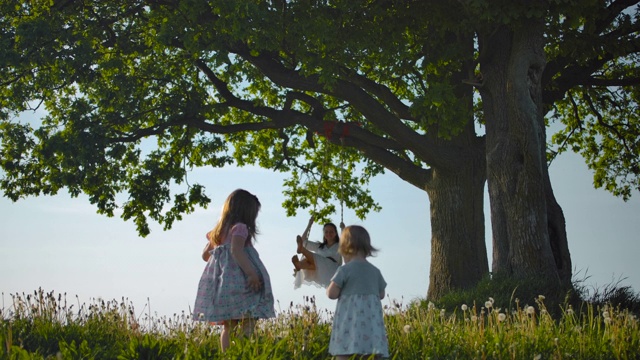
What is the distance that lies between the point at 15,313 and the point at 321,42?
8.29 m

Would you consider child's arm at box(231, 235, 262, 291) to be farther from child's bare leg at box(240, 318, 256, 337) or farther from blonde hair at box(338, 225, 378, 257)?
blonde hair at box(338, 225, 378, 257)

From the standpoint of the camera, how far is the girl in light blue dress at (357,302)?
7.27m

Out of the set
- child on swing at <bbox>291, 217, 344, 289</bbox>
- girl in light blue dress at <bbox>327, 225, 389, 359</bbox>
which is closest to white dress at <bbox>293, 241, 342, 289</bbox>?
child on swing at <bbox>291, 217, 344, 289</bbox>

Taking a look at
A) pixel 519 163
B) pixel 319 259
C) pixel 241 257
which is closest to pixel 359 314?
pixel 241 257

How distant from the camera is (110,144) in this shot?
18.9 metres

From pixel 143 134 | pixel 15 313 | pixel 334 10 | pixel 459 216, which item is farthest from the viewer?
pixel 143 134

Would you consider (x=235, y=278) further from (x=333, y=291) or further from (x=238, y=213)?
(x=333, y=291)

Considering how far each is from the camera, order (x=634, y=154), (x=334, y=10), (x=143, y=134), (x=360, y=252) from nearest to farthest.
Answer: (x=360, y=252)
(x=334, y=10)
(x=143, y=134)
(x=634, y=154)

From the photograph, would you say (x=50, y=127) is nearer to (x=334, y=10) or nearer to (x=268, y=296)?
(x=334, y=10)

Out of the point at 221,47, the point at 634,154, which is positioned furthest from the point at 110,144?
the point at 634,154

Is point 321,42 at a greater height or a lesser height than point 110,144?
greater

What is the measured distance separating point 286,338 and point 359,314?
0.72 meters

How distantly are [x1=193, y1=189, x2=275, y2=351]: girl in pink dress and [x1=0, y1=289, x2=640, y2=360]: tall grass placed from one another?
31 cm

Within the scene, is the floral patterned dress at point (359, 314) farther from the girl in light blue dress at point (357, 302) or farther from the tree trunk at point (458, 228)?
the tree trunk at point (458, 228)
